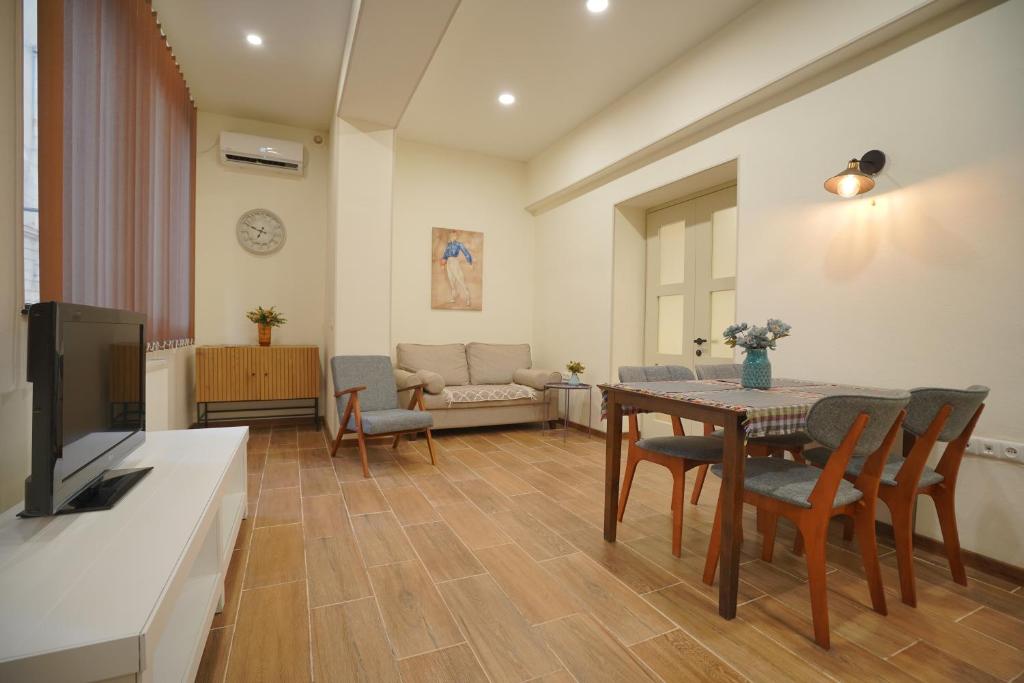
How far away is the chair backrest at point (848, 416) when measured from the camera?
5.12 ft

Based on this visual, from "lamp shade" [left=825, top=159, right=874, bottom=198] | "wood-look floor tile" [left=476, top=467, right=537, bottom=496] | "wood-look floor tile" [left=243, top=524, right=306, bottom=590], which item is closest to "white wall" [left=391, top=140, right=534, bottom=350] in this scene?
"wood-look floor tile" [left=476, top=467, right=537, bottom=496]

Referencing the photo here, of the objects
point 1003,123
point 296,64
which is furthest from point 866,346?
point 296,64

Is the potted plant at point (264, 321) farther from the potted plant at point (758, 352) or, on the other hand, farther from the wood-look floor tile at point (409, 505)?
the potted plant at point (758, 352)

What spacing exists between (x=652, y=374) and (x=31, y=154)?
284cm

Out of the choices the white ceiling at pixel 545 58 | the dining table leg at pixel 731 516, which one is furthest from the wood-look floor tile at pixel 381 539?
the white ceiling at pixel 545 58

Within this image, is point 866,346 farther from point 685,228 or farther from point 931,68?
point 685,228

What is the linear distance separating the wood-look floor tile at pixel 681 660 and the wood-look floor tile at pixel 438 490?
1.56 metres

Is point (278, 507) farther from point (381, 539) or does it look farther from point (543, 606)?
point (543, 606)

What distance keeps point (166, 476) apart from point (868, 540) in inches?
97.9

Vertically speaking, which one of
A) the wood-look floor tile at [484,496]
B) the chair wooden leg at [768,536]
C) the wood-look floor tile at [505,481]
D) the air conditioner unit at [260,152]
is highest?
the air conditioner unit at [260,152]

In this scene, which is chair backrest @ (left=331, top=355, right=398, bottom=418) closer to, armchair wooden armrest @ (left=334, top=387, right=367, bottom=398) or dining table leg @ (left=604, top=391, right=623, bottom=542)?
armchair wooden armrest @ (left=334, top=387, right=367, bottom=398)

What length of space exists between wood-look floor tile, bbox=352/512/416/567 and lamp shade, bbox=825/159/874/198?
2852 mm

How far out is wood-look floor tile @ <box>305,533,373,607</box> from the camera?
1883mm

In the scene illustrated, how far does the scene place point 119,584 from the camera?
947 mm
